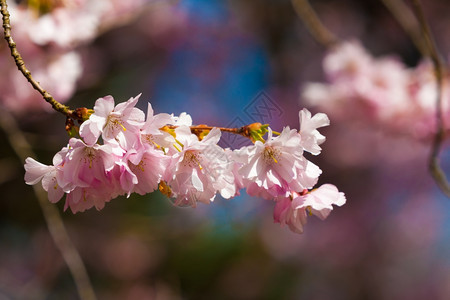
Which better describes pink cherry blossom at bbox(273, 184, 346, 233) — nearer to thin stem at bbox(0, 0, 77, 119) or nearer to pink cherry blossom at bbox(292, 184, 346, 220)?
pink cherry blossom at bbox(292, 184, 346, 220)

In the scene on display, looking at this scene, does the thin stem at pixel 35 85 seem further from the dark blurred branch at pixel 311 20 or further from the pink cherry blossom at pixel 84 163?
the dark blurred branch at pixel 311 20

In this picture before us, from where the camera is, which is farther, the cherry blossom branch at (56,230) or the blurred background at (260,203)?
the blurred background at (260,203)

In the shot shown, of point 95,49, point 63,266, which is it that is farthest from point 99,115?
point 95,49

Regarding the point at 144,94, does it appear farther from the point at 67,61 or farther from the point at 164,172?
the point at 164,172

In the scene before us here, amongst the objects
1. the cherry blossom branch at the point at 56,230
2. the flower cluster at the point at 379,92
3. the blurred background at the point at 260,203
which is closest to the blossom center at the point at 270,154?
the cherry blossom branch at the point at 56,230

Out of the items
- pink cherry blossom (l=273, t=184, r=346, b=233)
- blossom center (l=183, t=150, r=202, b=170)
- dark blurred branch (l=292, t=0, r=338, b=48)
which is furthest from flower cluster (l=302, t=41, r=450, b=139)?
blossom center (l=183, t=150, r=202, b=170)

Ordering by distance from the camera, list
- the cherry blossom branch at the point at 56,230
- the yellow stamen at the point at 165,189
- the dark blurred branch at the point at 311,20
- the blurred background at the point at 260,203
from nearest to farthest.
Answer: the yellow stamen at the point at 165,189 → the cherry blossom branch at the point at 56,230 → the dark blurred branch at the point at 311,20 → the blurred background at the point at 260,203
